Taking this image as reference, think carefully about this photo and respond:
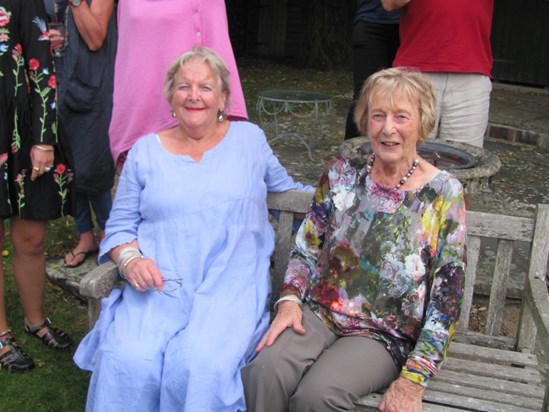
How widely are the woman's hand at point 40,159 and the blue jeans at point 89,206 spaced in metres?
1.02

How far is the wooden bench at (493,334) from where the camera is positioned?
2.23 metres

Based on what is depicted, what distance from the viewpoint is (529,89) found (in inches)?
373

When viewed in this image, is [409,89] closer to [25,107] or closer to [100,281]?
[100,281]

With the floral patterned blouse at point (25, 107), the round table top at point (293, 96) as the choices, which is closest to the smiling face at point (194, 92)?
the floral patterned blouse at point (25, 107)

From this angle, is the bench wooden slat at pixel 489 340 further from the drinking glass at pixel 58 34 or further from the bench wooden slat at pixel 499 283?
the drinking glass at pixel 58 34

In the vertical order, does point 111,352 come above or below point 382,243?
below

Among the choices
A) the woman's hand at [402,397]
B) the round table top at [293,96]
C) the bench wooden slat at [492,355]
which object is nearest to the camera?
the woman's hand at [402,397]

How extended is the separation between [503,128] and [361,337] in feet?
18.4

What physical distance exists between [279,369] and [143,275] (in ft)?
2.02

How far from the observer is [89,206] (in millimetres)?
4020

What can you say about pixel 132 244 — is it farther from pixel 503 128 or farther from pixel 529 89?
pixel 529 89

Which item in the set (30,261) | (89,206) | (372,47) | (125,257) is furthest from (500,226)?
(89,206)

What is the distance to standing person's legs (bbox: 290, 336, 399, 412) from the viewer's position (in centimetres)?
Result: 210

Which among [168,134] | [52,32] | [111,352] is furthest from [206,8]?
[111,352]
